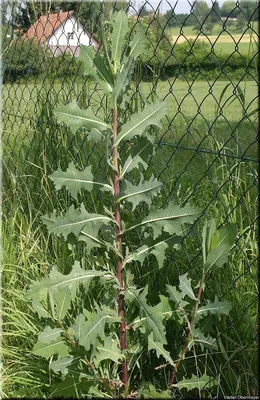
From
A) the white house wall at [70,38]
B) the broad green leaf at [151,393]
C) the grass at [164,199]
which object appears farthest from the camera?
the white house wall at [70,38]

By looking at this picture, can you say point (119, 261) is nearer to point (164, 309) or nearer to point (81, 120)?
point (164, 309)

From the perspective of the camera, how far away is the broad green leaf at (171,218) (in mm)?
2113

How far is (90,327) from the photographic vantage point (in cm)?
209

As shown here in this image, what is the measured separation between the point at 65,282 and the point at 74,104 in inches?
26.7

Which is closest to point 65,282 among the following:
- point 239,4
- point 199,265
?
point 199,265

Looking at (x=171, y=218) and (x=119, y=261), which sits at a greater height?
(x=171, y=218)

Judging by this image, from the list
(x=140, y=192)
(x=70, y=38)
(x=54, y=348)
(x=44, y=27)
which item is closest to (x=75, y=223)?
(x=140, y=192)

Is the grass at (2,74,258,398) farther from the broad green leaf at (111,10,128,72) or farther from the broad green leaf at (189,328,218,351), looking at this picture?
the broad green leaf at (111,10,128,72)

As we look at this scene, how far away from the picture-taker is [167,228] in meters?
2.12

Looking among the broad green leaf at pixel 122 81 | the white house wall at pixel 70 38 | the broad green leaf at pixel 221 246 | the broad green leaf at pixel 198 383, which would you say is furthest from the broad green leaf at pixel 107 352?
the white house wall at pixel 70 38

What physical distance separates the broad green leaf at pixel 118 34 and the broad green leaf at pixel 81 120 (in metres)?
0.20

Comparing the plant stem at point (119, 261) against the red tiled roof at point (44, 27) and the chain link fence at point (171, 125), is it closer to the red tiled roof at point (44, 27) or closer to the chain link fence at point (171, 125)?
the chain link fence at point (171, 125)

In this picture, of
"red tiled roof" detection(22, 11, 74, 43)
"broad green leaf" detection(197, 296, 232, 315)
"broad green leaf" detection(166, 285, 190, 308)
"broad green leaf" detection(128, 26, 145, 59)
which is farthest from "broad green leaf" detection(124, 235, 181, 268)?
"red tiled roof" detection(22, 11, 74, 43)

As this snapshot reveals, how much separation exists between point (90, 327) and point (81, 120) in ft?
2.53
